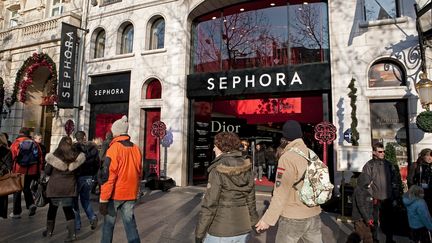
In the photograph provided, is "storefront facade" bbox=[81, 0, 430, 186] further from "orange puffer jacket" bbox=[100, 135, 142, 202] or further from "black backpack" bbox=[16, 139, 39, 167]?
"orange puffer jacket" bbox=[100, 135, 142, 202]

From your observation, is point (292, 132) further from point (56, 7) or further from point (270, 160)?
point (56, 7)

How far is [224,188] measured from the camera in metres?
2.59

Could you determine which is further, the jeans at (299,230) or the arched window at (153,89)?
the arched window at (153,89)

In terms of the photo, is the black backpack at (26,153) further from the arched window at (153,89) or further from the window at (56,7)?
the window at (56,7)

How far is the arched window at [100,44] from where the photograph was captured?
13734 millimetres

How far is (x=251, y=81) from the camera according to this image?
9.92 meters

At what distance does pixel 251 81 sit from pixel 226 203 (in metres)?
7.78

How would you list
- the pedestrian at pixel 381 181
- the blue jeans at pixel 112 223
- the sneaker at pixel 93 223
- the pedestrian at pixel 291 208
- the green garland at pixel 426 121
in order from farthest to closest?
the green garland at pixel 426 121 < the sneaker at pixel 93 223 < the pedestrian at pixel 381 181 < the blue jeans at pixel 112 223 < the pedestrian at pixel 291 208

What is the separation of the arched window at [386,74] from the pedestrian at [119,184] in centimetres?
784

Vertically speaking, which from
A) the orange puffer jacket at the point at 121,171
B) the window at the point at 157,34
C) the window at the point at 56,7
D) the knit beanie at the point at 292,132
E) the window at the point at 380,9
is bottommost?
the orange puffer jacket at the point at 121,171

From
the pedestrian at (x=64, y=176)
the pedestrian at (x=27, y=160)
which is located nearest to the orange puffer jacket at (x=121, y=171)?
the pedestrian at (x=64, y=176)

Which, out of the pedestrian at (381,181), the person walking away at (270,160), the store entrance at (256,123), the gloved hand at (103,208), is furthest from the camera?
the person walking away at (270,160)

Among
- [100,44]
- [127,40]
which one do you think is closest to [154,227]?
[127,40]

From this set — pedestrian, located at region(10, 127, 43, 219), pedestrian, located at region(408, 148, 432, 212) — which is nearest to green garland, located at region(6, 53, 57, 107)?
pedestrian, located at region(10, 127, 43, 219)
